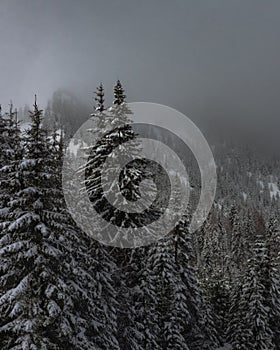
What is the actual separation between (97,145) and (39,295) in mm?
10737

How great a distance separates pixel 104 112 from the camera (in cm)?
2142

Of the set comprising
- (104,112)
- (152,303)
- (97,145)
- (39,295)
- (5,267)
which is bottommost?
(152,303)

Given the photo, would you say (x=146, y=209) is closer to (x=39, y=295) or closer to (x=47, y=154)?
(x=47, y=154)

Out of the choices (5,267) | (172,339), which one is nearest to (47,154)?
(5,267)

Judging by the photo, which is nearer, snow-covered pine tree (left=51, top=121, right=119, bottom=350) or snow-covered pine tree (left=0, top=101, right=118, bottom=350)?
snow-covered pine tree (left=0, top=101, right=118, bottom=350)

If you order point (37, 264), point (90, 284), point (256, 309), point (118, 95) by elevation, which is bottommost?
point (256, 309)

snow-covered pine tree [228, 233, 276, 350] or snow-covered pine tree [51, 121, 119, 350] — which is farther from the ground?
snow-covered pine tree [51, 121, 119, 350]

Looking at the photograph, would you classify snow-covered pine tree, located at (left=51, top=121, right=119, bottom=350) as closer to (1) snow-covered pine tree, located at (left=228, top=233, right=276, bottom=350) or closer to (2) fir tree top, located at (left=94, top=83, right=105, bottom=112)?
(2) fir tree top, located at (left=94, top=83, right=105, bottom=112)

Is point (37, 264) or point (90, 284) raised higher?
point (37, 264)

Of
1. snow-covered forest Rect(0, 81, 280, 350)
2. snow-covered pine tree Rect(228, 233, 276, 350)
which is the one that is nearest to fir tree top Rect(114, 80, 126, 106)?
snow-covered forest Rect(0, 81, 280, 350)

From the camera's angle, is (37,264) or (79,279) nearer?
(37,264)

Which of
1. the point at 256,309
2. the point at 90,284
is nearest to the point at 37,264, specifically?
the point at 90,284

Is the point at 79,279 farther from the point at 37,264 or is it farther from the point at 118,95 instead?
the point at 118,95

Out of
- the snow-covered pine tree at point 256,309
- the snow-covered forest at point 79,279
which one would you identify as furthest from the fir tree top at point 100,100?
the snow-covered pine tree at point 256,309
